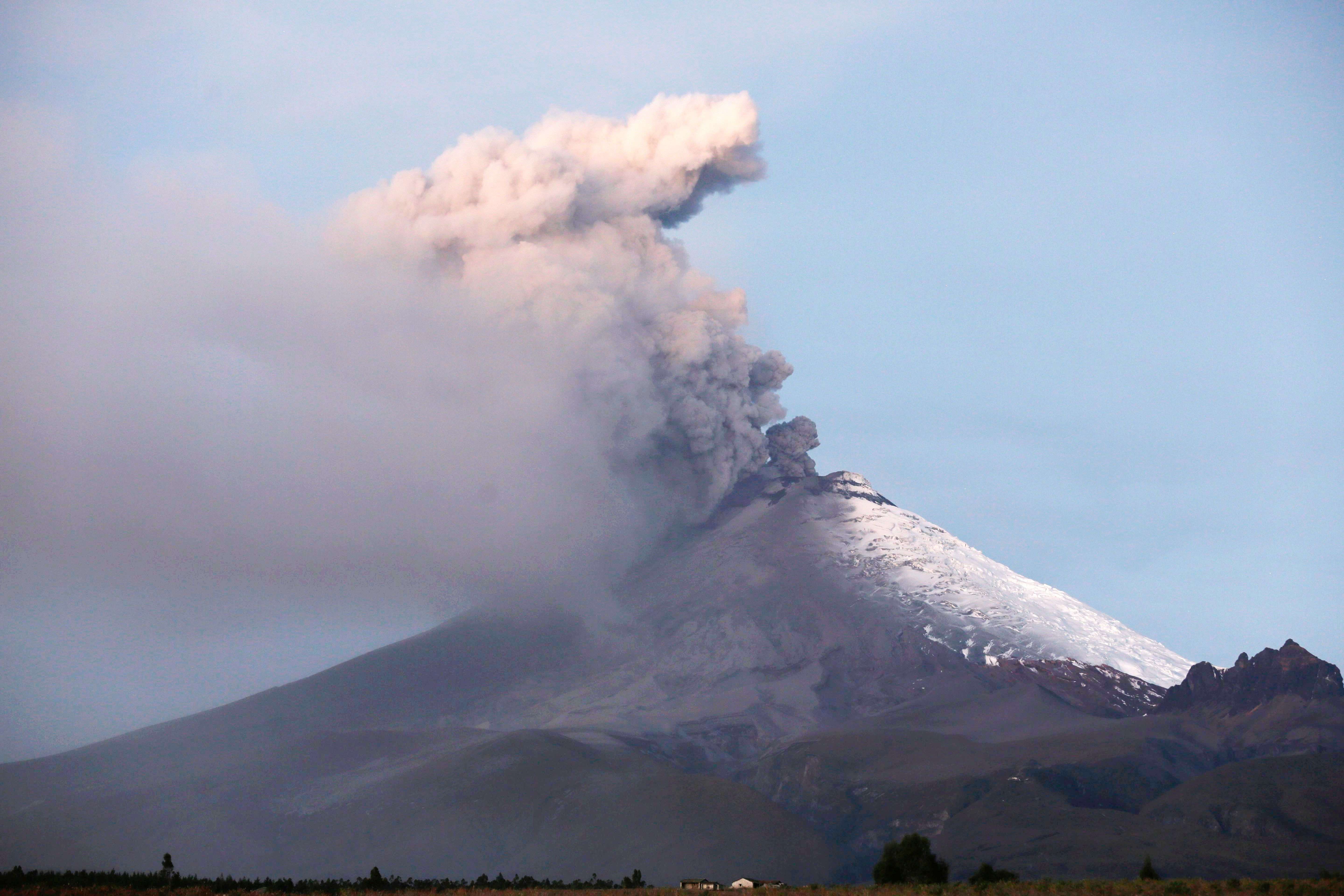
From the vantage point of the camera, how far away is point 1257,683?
343ft

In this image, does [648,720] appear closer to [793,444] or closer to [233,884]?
[793,444]

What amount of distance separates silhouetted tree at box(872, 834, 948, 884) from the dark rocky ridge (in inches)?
1964

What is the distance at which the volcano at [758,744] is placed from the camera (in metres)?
84.9

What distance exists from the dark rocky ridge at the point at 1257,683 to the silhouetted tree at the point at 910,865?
49884 millimetres

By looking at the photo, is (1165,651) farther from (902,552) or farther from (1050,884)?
(1050,884)

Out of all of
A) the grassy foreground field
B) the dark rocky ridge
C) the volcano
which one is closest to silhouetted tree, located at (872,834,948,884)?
the grassy foreground field

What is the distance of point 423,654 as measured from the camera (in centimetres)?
12681

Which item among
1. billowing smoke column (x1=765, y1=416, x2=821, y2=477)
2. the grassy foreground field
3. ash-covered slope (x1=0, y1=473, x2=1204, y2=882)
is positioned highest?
billowing smoke column (x1=765, y1=416, x2=821, y2=477)

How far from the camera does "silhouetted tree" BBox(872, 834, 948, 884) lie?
56.5 m

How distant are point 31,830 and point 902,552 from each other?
76.6 meters

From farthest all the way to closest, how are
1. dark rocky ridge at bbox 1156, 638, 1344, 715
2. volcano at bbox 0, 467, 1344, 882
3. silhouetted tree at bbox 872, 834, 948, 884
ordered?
dark rocky ridge at bbox 1156, 638, 1344, 715 < volcano at bbox 0, 467, 1344, 882 < silhouetted tree at bbox 872, 834, 948, 884

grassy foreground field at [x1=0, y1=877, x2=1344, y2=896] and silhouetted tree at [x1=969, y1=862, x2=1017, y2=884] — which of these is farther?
silhouetted tree at [x1=969, y1=862, x2=1017, y2=884]

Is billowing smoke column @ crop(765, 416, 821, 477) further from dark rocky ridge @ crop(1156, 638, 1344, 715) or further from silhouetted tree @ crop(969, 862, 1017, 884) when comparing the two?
silhouetted tree @ crop(969, 862, 1017, 884)

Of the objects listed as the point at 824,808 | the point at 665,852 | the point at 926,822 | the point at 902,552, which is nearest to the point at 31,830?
the point at 665,852
